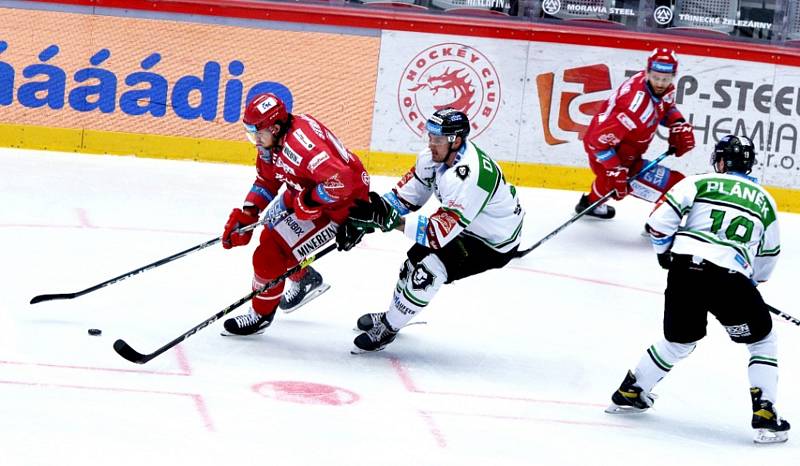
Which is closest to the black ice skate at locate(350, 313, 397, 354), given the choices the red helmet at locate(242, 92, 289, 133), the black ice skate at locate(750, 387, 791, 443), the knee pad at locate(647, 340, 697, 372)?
the red helmet at locate(242, 92, 289, 133)

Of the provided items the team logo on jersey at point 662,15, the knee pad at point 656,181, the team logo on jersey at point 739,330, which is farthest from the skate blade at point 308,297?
the team logo on jersey at point 662,15

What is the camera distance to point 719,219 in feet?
14.1

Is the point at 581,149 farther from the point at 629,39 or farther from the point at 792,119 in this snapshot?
the point at 792,119

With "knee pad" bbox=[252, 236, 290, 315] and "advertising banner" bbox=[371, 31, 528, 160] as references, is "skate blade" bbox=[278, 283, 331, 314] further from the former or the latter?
"advertising banner" bbox=[371, 31, 528, 160]

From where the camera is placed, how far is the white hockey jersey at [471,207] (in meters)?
4.72

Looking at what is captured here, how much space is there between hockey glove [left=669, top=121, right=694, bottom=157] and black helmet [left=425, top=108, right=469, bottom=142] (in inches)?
120

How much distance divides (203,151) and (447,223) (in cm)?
438

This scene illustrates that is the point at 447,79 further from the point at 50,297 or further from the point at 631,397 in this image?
the point at 631,397

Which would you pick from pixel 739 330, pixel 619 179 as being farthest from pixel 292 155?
pixel 619 179

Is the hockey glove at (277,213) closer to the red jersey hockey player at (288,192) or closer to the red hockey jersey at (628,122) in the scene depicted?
the red jersey hockey player at (288,192)

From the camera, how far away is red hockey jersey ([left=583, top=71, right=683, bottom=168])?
743 cm

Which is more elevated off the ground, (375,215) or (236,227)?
(375,215)

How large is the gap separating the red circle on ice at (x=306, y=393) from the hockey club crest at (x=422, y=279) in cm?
56

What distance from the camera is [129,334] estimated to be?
500cm
